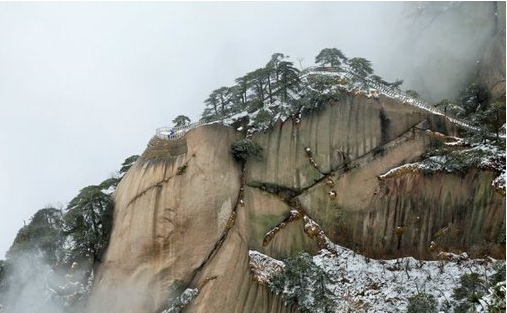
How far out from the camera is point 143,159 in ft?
142

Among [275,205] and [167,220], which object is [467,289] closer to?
[275,205]

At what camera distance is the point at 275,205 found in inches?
1601

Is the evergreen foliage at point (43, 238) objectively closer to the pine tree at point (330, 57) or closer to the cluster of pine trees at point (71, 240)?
the cluster of pine trees at point (71, 240)

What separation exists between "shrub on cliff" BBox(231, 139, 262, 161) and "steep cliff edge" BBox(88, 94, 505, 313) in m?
0.61

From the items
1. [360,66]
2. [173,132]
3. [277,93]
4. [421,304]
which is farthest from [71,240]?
[360,66]

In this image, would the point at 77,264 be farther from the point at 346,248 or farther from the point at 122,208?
the point at 346,248

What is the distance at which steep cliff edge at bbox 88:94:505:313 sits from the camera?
37.3 meters

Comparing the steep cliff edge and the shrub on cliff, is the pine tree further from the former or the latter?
the shrub on cliff

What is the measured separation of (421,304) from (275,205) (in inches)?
560

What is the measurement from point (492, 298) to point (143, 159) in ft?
101

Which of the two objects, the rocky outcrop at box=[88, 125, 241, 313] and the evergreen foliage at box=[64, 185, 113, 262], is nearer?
the rocky outcrop at box=[88, 125, 241, 313]

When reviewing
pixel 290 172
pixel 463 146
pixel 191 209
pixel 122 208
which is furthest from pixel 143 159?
pixel 463 146

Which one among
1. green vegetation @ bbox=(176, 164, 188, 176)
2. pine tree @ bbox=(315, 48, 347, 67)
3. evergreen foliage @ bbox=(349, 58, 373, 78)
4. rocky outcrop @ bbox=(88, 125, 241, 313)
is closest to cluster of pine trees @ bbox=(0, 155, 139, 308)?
rocky outcrop @ bbox=(88, 125, 241, 313)

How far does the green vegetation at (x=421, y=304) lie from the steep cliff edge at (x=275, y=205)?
503 cm
